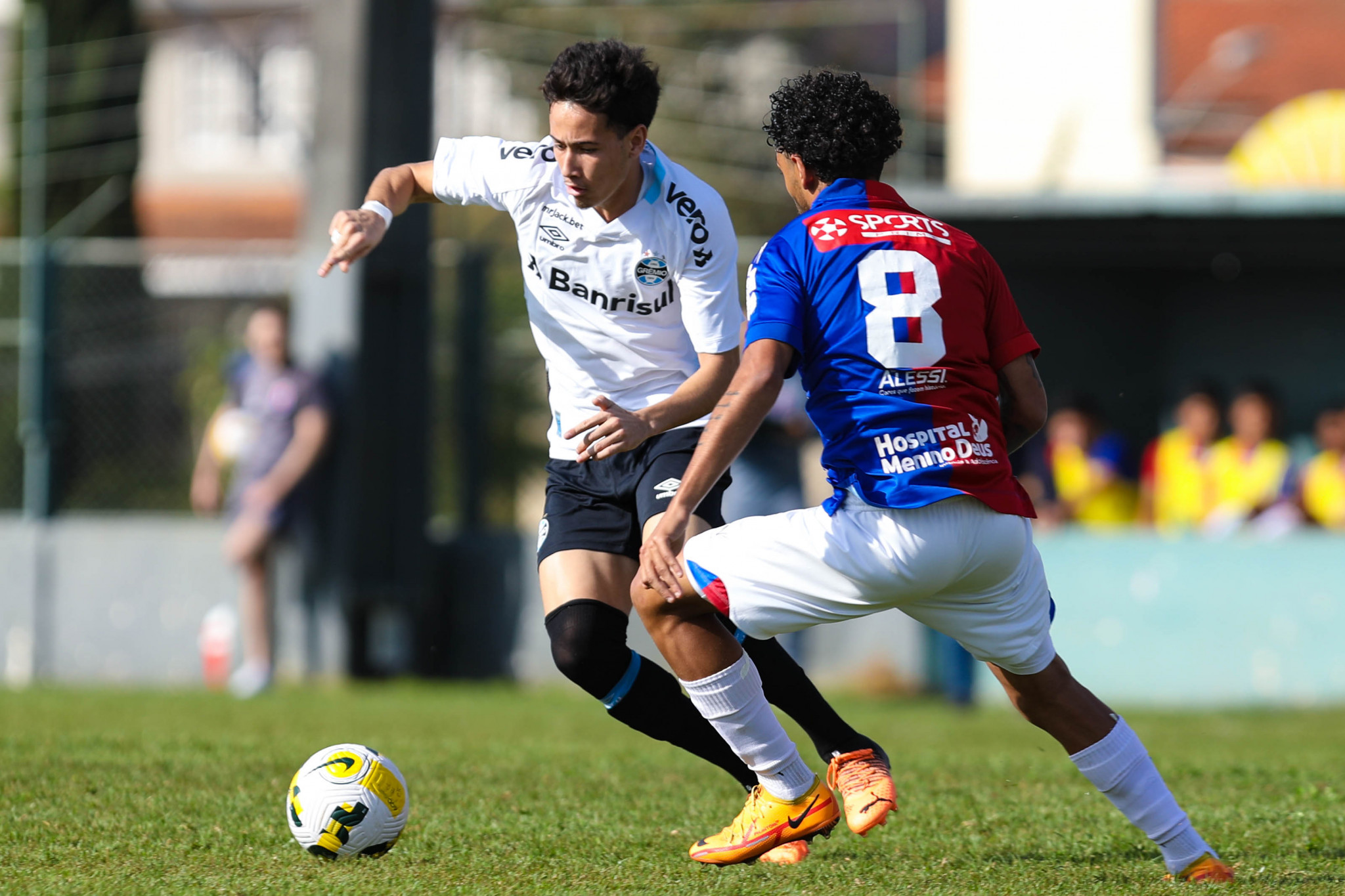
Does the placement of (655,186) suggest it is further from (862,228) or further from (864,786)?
(864,786)

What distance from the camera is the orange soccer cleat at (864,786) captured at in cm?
461

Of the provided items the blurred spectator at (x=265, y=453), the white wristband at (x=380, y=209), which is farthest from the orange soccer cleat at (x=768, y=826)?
the blurred spectator at (x=265, y=453)

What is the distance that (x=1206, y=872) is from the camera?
4.42 m

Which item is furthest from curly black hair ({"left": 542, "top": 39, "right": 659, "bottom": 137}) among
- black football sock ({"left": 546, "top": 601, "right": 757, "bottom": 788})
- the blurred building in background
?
the blurred building in background

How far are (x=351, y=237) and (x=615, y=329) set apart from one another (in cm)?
87

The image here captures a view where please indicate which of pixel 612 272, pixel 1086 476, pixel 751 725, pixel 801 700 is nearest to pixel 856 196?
pixel 612 272

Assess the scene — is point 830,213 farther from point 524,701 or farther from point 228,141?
point 228,141

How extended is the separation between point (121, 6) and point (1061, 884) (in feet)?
60.8

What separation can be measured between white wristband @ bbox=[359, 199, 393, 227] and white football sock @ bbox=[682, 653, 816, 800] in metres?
1.69

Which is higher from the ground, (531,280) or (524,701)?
(531,280)

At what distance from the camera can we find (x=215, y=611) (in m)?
11.6

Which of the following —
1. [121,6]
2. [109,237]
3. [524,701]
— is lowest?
[524,701]

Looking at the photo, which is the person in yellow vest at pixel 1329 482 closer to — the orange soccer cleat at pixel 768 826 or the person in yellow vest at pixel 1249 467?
the person in yellow vest at pixel 1249 467

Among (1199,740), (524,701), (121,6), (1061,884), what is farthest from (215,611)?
(121,6)
